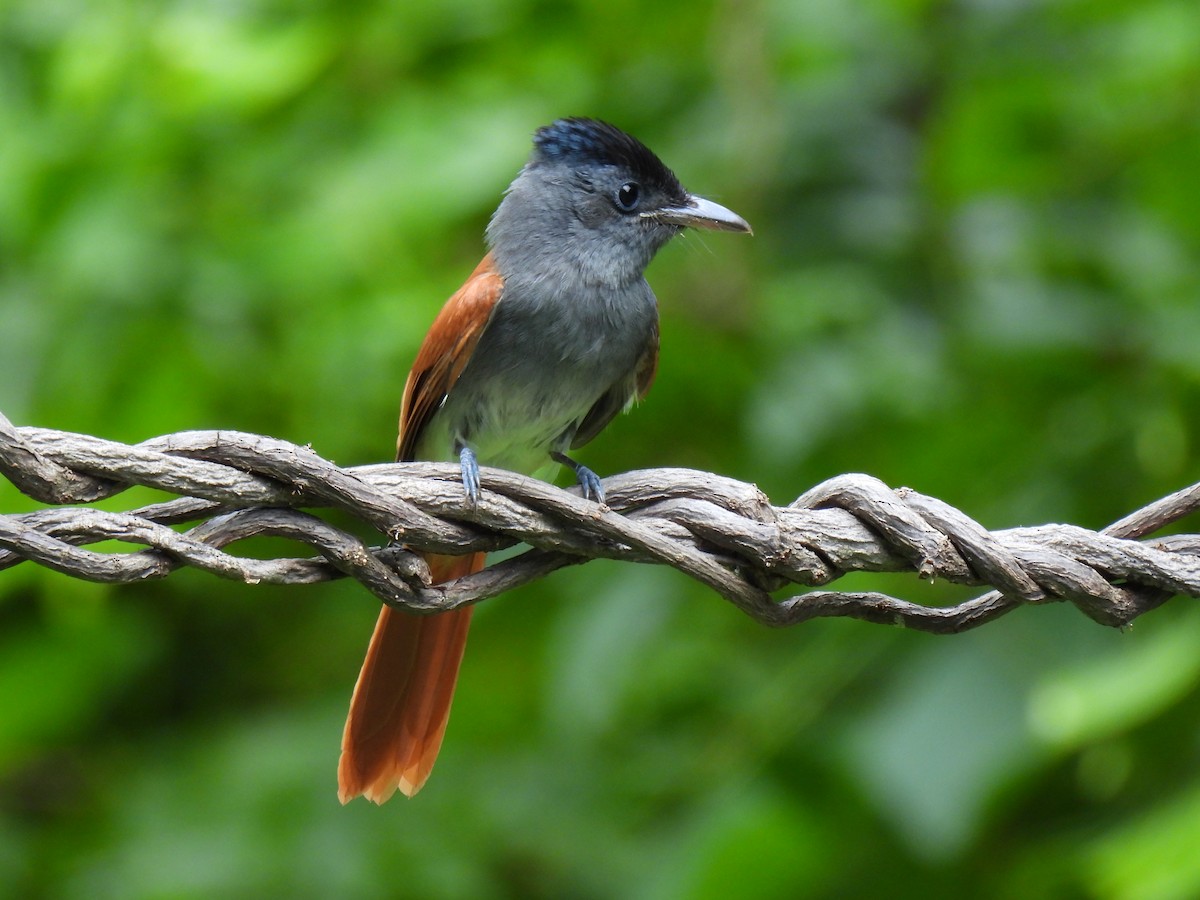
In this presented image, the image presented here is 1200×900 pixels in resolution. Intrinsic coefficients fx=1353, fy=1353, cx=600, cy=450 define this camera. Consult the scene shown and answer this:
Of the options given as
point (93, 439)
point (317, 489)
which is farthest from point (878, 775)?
point (93, 439)

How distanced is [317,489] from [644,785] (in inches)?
90.3

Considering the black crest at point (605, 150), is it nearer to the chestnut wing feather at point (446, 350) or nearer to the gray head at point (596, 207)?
the gray head at point (596, 207)

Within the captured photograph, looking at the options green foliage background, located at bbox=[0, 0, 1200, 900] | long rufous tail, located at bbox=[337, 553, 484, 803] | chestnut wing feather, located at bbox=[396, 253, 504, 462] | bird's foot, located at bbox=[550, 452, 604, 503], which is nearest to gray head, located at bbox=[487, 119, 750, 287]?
green foliage background, located at bbox=[0, 0, 1200, 900]

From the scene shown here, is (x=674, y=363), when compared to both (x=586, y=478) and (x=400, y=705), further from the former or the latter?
(x=400, y=705)

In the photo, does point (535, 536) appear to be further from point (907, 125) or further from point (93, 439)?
point (907, 125)

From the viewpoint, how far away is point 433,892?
3689mm

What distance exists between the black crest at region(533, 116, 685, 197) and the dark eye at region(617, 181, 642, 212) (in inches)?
1.2

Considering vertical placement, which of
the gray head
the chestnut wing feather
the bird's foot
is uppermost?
the gray head

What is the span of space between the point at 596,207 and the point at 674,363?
1.56 ft

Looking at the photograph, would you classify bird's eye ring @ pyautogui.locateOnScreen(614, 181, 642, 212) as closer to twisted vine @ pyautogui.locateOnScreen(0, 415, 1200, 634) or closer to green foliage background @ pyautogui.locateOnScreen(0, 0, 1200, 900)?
green foliage background @ pyautogui.locateOnScreen(0, 0, 1200, 900)

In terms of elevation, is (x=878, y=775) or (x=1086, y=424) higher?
(x=1086, y=424)

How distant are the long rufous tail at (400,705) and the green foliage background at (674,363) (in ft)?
1.70

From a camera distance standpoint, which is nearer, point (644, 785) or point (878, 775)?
point (878, 775)

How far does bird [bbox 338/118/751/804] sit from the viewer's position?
2791 mm
